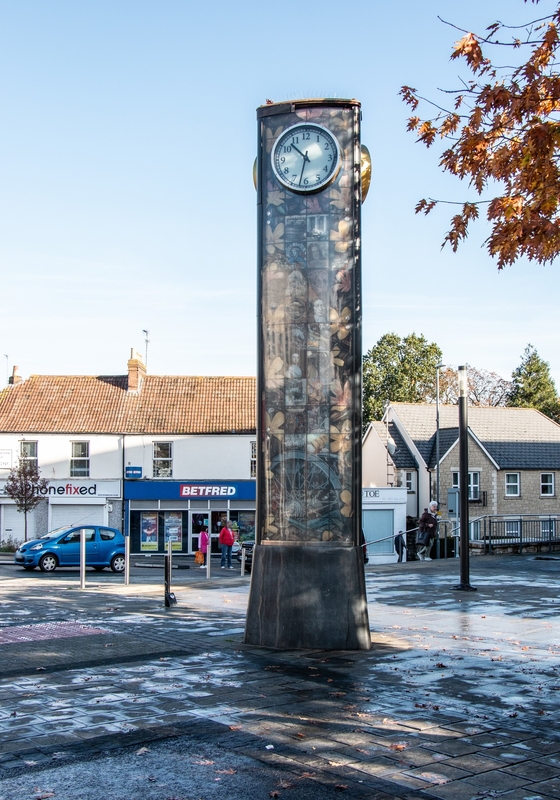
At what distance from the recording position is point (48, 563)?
92.6ft

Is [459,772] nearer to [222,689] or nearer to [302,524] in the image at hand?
[222,689]

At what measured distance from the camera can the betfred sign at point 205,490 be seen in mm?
42812

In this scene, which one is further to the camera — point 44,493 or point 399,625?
point 44,493

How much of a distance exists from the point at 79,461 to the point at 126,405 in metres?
3.92

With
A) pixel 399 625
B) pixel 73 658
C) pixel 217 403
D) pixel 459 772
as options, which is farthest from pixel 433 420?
pixel 459 772

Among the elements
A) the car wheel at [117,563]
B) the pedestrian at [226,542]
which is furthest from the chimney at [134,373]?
the pedestrian at [226,542]

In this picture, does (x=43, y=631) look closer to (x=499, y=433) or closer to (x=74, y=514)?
(x=74, y=514)

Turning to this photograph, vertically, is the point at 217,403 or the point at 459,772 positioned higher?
the point at 217,403

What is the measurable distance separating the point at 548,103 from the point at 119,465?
36353 mm

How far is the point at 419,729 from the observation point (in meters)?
6.68

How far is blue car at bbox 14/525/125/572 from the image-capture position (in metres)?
28.1

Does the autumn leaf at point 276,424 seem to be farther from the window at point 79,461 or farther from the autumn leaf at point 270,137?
the window at point 79,461

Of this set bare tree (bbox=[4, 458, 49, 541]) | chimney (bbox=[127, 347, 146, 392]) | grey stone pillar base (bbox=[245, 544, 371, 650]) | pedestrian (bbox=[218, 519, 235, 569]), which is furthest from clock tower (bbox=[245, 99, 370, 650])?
chimney (bbox=[127, 347, 146, 392])

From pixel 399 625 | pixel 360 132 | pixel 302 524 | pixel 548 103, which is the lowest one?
pixel 399 625
